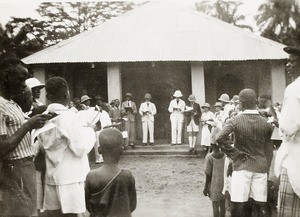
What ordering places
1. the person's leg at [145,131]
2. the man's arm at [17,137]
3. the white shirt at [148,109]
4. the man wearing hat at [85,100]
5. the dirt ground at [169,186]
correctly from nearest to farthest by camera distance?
the man's arm at [17,137]
the dirt ground at [169,186]
the man wearing hat at [85,100]
the person's leg at [145,131]
the white shirt at [148,109]

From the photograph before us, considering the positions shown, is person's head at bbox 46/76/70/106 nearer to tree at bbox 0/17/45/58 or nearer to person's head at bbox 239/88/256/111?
tree at bbox 0/17/45/58

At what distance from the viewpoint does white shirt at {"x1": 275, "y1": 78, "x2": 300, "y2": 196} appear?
2359 millimetres

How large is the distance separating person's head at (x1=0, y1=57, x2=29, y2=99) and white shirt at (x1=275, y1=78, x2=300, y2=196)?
167 centimetres

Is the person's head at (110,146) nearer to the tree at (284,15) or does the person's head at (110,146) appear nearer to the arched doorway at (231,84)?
the tree at (284,15)

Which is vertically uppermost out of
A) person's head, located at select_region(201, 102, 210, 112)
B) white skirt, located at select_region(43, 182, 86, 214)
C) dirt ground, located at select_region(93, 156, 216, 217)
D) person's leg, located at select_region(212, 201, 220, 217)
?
person's head, located at select_region(201, 102, 210, 112)

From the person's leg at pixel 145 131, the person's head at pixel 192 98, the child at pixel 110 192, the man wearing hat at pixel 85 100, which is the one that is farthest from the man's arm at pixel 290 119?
the person's leg at pixel 145 131

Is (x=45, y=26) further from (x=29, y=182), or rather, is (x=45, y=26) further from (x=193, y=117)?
(x=193, y=117)

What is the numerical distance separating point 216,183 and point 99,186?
212 centimetres

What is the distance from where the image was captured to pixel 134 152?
752 centimetres

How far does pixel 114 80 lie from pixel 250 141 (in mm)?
5860

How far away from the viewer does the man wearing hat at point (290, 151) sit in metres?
2.37

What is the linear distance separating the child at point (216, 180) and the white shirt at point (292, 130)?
1.58m

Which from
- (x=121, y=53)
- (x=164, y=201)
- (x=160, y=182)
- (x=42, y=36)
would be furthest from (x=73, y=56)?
(x=164, y=201)

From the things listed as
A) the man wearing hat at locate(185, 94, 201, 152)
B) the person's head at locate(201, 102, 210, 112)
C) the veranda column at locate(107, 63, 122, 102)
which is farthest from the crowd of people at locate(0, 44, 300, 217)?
the veranda column at locate(107, 63, 122, 102)
